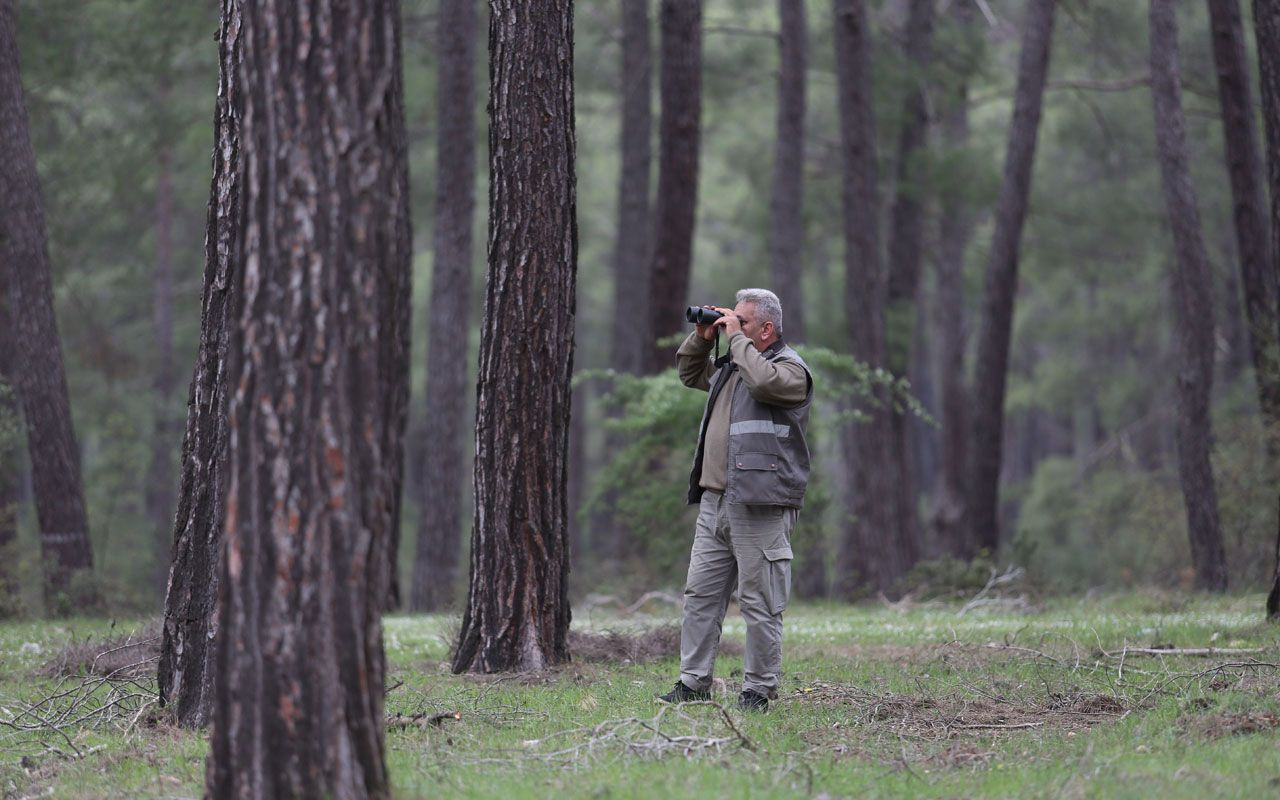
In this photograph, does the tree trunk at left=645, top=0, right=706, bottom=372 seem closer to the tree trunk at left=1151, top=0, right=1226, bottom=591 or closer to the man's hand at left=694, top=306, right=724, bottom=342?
the tree trunk at left=1151, top=0, right=1226, bottom=591

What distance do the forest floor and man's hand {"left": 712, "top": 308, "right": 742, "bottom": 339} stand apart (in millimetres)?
1960

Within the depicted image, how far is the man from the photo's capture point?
6949 millimetres

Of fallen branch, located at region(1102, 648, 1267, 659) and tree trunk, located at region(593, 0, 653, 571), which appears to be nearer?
fallen branch, located at region(1102, 648, 1267, 659)

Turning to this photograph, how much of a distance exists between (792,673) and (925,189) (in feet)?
53.1

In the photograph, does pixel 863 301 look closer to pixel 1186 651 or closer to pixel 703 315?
pixel 1186 651

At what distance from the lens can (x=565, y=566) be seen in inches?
338

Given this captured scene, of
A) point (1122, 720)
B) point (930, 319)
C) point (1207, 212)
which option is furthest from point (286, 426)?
point (930, 319)

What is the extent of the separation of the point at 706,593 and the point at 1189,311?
35.7 feet

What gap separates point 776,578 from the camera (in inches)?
276

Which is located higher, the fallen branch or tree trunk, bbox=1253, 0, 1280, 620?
tree trunk, bbox=1253, 0, 1280, 620

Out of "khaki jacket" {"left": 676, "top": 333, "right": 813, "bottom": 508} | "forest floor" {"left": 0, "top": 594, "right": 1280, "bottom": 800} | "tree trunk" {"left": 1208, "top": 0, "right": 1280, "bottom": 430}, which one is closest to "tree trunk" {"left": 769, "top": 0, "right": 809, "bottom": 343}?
"tree trunk" {"left": 1208, "top": 0, "right": 1280, "bottom": 430}

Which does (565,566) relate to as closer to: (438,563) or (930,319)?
(438,563)

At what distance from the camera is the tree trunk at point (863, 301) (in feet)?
58.9

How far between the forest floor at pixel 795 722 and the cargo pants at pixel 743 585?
9.6 inches
